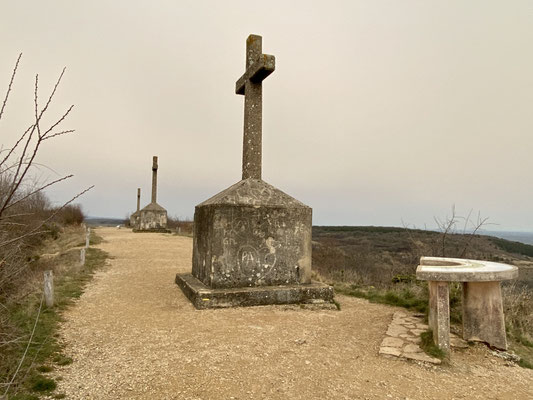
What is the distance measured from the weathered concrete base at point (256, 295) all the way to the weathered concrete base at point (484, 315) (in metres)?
2.30

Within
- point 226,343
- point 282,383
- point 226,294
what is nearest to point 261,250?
point 226,294

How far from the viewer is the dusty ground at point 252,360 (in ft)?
10.3

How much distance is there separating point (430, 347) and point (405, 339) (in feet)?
1.48

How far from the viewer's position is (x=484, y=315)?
4.34m

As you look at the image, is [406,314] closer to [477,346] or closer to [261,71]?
[477,346]

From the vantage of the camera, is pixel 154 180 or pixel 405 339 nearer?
pixel 405 339

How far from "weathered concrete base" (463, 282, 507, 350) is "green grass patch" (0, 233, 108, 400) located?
461 cm

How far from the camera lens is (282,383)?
3266mm

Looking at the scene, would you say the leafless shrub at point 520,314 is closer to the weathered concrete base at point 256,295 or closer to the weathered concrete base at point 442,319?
the weathered concrete base at point 442,319

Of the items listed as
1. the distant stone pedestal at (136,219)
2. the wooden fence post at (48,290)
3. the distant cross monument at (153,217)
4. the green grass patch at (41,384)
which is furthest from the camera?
the distant stone pedestal at (136,219)

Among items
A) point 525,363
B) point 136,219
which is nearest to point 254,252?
point 525,363

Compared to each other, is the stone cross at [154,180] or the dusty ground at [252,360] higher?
the stone cross at [154,180]

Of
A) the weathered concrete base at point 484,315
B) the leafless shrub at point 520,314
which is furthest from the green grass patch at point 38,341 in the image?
the leafless shrub at point 520,314

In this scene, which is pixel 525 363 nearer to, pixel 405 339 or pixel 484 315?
pixel 484 315
